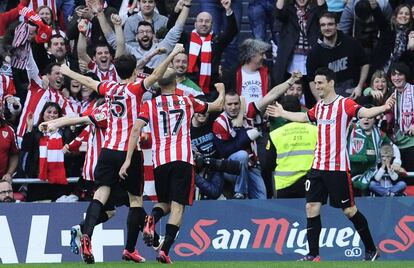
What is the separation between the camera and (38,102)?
A: 1902 centimetres

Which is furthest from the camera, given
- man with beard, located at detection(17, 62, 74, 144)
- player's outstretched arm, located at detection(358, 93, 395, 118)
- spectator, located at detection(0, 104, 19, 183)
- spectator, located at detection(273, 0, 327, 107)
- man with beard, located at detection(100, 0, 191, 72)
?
spectator, located at detection(273, 0, 327, 107)

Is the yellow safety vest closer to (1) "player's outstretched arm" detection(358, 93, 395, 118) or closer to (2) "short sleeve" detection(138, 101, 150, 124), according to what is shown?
(1) "player's outstretched arm" detection(358, 93, 395, 118)

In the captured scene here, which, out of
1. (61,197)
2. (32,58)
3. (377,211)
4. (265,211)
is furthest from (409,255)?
(32,58)

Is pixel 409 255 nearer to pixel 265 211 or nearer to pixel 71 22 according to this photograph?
pixel 265 211

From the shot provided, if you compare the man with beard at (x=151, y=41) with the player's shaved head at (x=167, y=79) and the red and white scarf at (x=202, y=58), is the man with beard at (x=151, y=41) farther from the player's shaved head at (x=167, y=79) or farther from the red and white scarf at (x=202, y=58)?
the player's shaved head at (x=167, y=79)

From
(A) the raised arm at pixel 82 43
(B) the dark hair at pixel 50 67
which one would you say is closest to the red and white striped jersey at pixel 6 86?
(B) the dark hair at pixel 50 67

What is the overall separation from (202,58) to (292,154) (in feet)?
8.91

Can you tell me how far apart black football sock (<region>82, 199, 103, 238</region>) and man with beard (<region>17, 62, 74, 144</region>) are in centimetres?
439

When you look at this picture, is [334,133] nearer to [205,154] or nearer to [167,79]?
[167,79]

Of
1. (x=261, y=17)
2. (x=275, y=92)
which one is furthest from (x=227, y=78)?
(x=275, y=92)

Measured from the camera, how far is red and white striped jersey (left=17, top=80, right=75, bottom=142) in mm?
18875

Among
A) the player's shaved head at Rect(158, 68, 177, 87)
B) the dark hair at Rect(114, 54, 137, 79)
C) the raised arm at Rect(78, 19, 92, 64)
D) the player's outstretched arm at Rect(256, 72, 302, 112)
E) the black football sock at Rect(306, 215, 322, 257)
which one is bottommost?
the black football sock at Rect(306, 215, 322, 257)

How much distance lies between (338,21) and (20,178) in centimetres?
555

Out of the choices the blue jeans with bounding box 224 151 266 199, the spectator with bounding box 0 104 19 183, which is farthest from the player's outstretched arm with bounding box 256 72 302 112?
the spectator with bounding box 0 104 19 183
